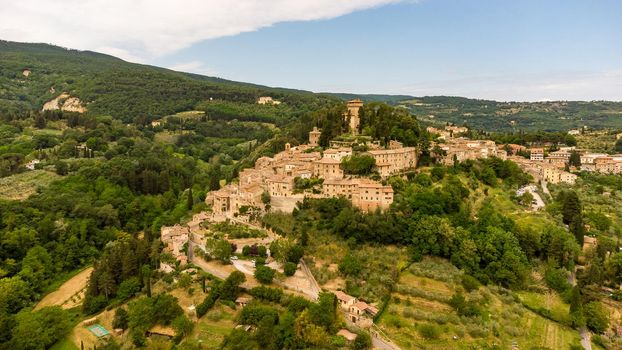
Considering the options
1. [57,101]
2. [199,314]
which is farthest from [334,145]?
[57,101]

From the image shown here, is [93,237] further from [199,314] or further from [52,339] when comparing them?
[199,314]

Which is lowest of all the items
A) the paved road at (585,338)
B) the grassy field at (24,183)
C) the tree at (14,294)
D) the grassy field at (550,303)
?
the tree at (14,294)

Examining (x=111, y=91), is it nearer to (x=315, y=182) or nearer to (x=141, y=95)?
(x=141, y=95)

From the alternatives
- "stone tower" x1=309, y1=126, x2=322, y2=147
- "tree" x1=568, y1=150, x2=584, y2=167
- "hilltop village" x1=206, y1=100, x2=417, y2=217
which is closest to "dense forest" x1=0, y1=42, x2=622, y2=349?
"hilltop village" x1=206, y1=100, x2=417, y2=217

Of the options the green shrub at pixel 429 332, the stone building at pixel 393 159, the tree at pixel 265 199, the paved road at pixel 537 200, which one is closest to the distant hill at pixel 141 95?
the stone building at pixel 393 159

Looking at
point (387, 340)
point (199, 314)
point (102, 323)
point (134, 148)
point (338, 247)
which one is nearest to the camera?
point (387, 340)

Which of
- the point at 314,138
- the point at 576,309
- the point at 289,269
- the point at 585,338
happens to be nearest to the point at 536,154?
the point at 314,138

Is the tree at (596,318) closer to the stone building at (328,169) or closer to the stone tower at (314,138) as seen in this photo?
the stone building at (328,169)
